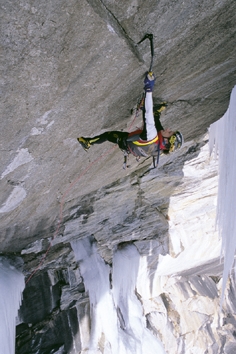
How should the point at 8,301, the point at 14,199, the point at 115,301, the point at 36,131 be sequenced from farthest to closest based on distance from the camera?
the point at 115,301 → the point at 8,301 → the point at 14,199 → the point at 36,131

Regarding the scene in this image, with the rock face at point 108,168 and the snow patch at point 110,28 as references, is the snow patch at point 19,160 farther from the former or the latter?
the snow patch at point 110,28

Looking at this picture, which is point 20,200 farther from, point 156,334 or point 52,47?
point 156,334

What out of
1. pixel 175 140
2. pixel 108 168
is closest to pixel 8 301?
pixel 108 168

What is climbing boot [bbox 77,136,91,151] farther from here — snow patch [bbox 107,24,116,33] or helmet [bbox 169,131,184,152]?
snow patch [bbox 107,24,116,33]

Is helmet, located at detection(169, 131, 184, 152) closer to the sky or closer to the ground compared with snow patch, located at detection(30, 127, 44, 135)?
closer to the ground

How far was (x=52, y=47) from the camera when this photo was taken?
2076 millimetres

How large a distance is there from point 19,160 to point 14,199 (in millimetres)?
883

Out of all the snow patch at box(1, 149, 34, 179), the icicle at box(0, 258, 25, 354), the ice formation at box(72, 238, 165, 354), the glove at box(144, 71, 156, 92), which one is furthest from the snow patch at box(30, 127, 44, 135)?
the ice formation at box(72, 238, 165, 354)

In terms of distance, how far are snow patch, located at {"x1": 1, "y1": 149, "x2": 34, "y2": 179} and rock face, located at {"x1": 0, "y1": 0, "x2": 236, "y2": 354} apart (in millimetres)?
13

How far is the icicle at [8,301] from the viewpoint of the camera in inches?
186

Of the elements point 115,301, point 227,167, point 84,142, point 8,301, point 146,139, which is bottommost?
point 115,301

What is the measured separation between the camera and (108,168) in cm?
439

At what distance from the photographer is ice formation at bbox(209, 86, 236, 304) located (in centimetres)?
372

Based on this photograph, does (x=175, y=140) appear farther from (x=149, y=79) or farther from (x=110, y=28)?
(x=110, y=28)
